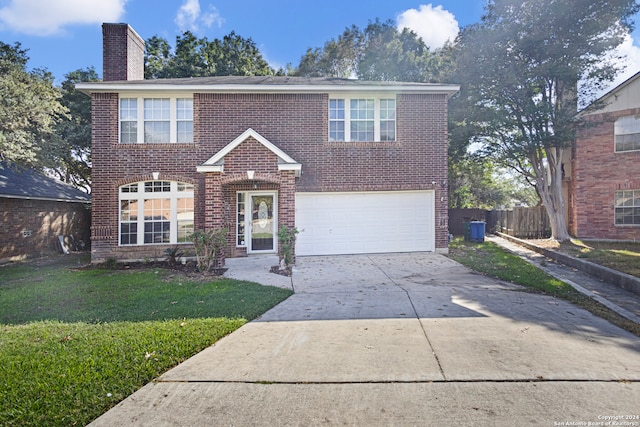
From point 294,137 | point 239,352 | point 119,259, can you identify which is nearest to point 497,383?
point 239,352

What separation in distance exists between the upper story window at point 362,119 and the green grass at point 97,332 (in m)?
6.71

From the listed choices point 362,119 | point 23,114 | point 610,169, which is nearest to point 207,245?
point 362,119

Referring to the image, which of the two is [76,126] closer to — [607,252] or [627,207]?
[607,252]

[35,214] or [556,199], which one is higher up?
[556,199]

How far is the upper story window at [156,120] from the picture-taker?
11336mm

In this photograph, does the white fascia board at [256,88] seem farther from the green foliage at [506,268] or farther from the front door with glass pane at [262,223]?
the green foliage at [506,268]

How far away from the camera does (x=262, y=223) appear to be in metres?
11.7

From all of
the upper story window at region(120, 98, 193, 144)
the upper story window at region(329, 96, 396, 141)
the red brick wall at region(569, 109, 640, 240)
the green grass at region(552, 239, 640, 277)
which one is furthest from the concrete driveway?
the red brick wall at region(569, 109, 640, 240)

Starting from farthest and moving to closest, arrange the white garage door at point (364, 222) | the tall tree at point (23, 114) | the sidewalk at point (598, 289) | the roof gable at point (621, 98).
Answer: the roof gable at point (621, 98)
the white garage door at point (364, 222)
the tall tree at point (23, 114)
the sidewalk at point (598, 289)

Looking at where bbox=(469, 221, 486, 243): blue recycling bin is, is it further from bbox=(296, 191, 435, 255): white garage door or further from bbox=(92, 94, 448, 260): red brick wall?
bbox=(296, 191, 435, 255): white garage door

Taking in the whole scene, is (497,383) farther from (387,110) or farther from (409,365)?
(387,110)

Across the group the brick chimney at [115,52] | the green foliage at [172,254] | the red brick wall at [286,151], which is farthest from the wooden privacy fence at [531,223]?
the brick chimney at [115,52]

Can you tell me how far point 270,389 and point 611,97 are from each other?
19.0 m

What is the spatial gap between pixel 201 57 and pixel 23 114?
17205 mm
